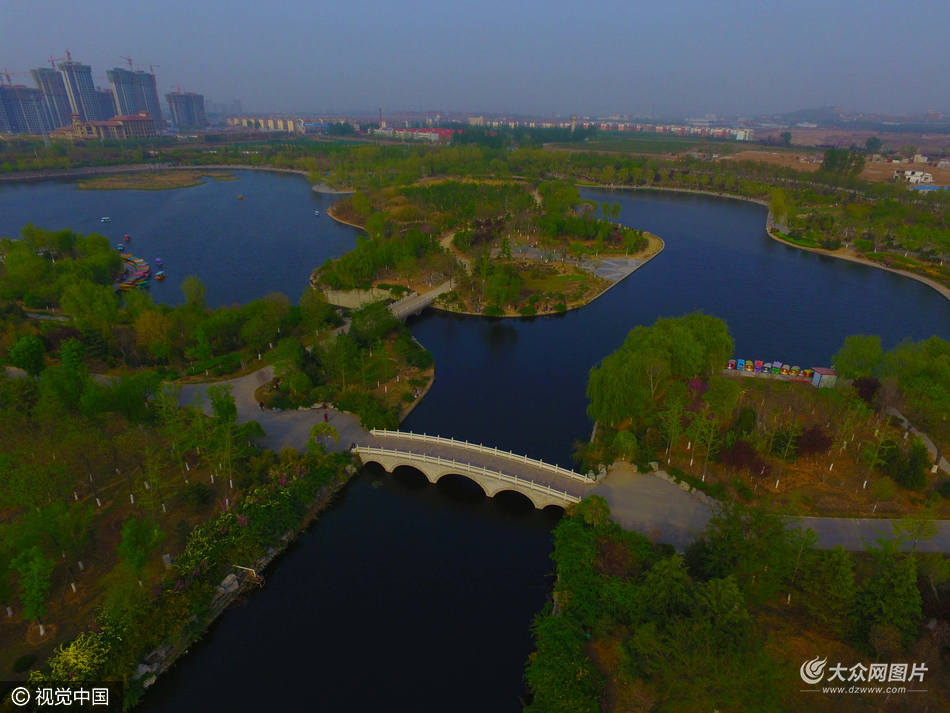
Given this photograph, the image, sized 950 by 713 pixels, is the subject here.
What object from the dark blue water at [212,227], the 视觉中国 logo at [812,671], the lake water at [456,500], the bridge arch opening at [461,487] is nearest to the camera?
the 视觉中国 logo at [812,671]

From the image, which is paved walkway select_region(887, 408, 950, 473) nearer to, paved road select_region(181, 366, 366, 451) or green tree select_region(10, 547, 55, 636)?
paved road select_region(181, 366, 366, 451)

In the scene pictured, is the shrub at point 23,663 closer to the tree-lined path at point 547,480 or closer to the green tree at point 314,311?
the tree-lined path at point 547,480

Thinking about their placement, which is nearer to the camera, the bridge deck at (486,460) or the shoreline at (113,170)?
the bridge deck at (486,460)

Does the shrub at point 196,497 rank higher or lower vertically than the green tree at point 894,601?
lower

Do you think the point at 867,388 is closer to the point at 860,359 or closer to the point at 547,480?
the point at 860,359

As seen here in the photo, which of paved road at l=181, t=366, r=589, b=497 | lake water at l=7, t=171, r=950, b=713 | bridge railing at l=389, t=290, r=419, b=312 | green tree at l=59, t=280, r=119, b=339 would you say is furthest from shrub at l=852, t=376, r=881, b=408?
green tree at l=59, t=280, r=119, b=339

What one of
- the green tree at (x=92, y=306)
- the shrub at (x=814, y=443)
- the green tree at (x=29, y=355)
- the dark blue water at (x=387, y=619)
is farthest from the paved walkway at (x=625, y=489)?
the green tree at (x=92, y=306)
